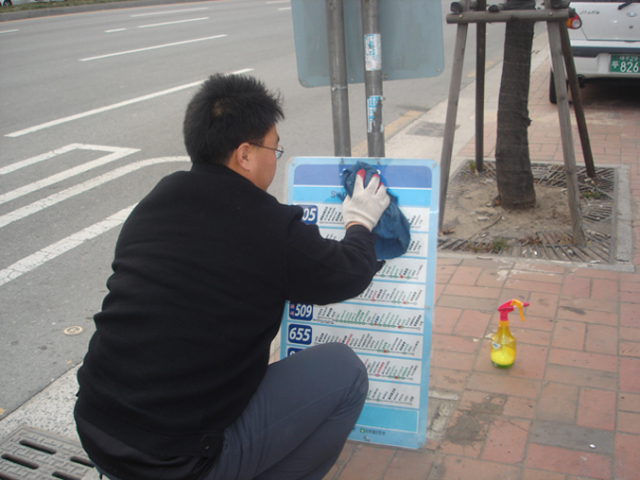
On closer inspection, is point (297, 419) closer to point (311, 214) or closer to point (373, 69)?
point (311, 214)

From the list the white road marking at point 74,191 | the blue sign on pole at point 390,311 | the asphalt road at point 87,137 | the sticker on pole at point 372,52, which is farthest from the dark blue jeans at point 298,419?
the white road marking at point 74,191

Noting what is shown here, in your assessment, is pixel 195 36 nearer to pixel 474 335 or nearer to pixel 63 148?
pixel 63 148

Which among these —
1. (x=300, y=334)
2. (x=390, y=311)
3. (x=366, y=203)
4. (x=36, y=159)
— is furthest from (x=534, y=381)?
(x=36, y=159)

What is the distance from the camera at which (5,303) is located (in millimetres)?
3895

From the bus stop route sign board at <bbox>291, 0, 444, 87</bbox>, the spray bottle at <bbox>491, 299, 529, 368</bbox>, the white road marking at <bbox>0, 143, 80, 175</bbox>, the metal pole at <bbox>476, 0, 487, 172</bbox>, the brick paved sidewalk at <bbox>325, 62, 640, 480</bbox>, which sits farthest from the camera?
the white road marking at <bbox>0, 143, 80, 175</bbox>

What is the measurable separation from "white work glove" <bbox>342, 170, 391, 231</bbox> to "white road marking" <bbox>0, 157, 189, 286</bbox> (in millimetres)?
3065

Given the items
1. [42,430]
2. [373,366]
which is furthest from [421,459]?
[42,430]

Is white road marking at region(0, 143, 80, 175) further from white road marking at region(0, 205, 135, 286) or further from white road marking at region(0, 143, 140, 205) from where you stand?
white road marking at region(0, 205, 135, 286)

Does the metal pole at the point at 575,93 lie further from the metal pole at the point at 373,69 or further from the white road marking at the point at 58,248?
the white road marking at the point at 58,248

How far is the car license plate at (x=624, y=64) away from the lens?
22.4 ft

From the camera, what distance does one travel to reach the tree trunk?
4.26m

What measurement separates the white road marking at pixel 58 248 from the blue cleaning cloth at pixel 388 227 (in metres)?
3.02

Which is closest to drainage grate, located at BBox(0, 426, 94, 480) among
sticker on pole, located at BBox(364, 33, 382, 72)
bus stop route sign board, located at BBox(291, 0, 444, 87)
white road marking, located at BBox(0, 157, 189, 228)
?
bus stop route sign board, located at BBox(291, 0, 444, 87)

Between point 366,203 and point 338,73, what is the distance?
0.69 metres
